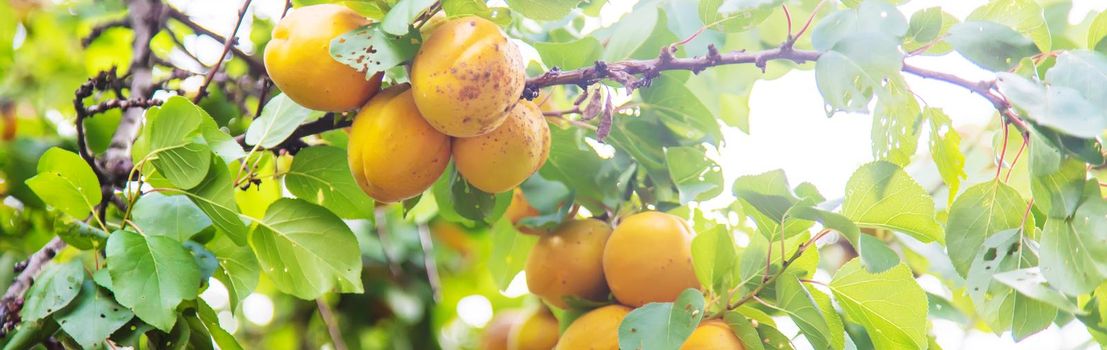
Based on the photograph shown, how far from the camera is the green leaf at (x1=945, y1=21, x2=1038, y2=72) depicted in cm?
110

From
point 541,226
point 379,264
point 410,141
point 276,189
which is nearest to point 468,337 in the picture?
point 379,264

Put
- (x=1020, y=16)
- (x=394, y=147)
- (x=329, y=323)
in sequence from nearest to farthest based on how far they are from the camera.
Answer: (x=394, y=147) → (x=1020, y=16) → (x=329, y=323)

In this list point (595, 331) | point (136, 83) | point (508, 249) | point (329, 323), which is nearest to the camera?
point (595, 331)

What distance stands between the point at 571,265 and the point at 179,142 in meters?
0.58

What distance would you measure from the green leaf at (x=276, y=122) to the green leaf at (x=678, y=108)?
485 mm

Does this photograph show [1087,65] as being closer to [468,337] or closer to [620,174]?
[620,174]

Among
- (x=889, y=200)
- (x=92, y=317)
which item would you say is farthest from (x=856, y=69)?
(x=92, y=317)

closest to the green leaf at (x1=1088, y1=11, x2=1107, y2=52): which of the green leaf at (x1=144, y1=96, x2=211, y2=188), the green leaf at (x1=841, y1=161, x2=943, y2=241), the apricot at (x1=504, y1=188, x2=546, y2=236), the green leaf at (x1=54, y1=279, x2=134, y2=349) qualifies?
the green leaf at (x1=841, y1=161, x2=943, y2=241)

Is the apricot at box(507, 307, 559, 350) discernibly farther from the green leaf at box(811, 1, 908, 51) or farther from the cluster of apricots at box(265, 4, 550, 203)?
the green leaf at box(811, 1, 908, 51)

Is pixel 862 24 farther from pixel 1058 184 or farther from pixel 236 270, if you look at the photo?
pixel 236 270

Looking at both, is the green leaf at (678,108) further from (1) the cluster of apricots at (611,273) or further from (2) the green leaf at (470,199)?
(2) the green leaf at (470,199)

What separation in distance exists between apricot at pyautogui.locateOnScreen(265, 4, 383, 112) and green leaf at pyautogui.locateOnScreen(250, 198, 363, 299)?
175mm

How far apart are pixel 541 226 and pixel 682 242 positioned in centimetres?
25

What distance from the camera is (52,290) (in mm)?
1108
